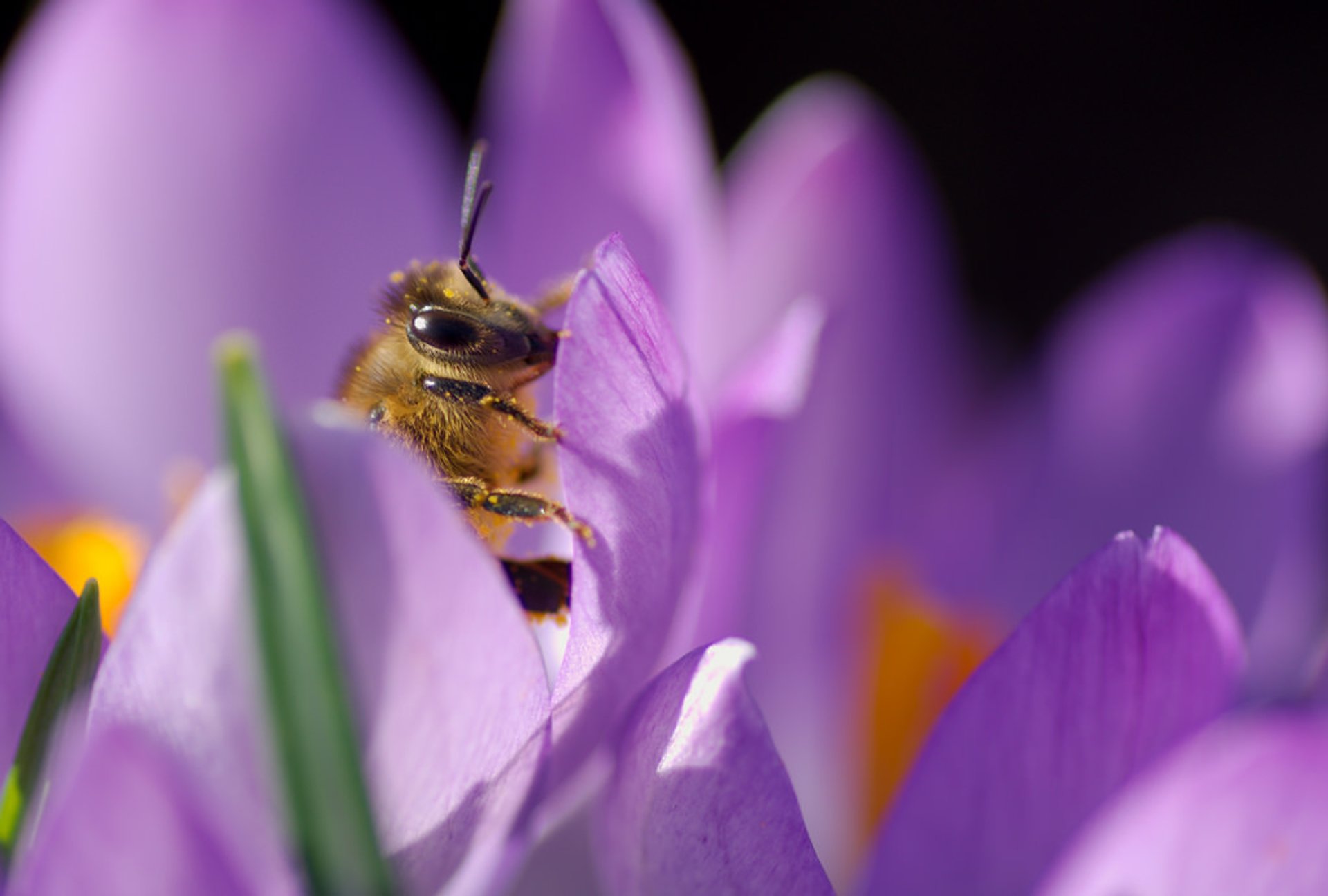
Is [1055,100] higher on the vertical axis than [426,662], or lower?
lower

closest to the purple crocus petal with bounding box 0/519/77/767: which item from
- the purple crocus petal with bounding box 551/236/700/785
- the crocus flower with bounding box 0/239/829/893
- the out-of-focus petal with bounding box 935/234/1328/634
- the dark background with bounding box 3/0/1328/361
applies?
the crocus flower with bounding box 0/239/829/893

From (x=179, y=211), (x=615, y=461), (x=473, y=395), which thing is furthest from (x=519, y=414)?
(x=179, y=211)

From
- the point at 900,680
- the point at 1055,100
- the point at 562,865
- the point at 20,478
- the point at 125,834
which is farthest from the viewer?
the point at 1055,100

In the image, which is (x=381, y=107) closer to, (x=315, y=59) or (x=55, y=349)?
(x=315, y=59)

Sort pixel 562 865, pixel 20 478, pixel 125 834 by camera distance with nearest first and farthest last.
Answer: pixel 125 834
pixel 562 865
pixel 20 478

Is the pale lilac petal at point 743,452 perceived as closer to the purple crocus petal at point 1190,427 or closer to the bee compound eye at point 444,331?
the bee compound eye at point 444,331

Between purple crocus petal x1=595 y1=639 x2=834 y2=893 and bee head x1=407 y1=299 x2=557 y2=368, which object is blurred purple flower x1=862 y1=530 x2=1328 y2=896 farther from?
bee head x1=407 y1=299 x2=557 y2=368

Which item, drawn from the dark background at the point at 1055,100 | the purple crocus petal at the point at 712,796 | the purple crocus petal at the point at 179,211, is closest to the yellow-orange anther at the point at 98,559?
the purple crocus petal at the point at 179,211

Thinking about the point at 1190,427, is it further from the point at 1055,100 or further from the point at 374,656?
the point at 1055,100
